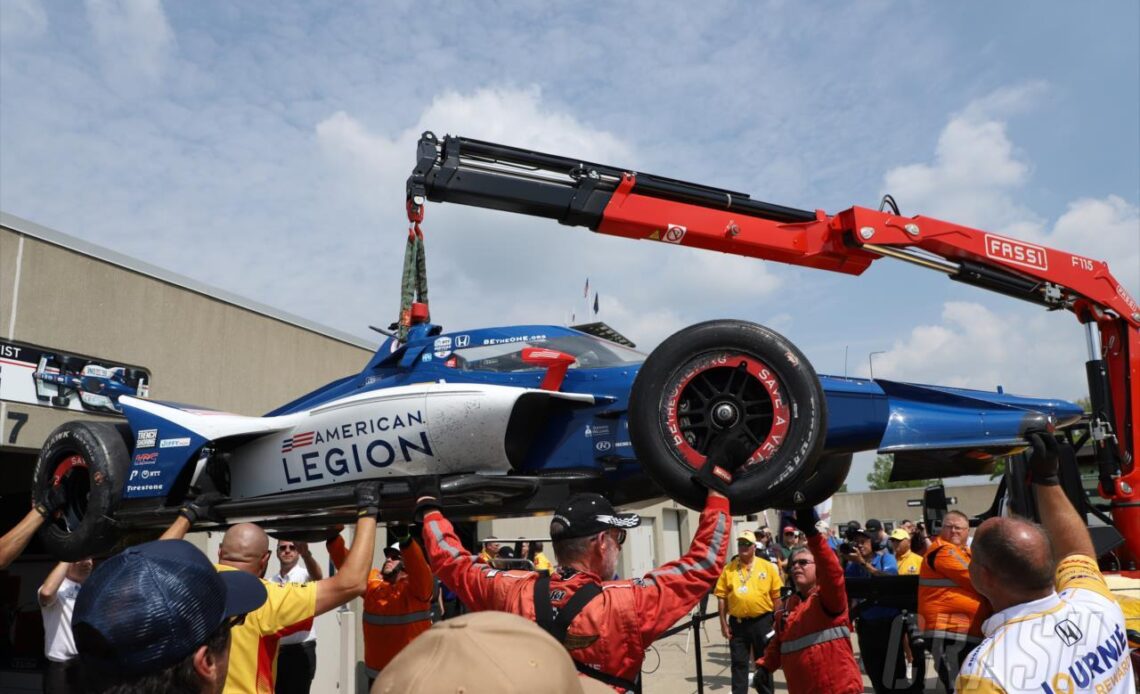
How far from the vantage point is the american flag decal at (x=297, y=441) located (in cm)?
501

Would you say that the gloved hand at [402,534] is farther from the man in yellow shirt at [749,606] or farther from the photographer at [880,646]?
the man in yellow shirt at [749,606]

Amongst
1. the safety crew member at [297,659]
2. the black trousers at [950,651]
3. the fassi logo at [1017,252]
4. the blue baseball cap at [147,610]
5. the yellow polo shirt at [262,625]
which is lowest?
the safety crew member at [297,659]

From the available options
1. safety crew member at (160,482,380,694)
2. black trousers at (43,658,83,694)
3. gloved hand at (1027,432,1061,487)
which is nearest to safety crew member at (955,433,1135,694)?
gloved hand at (1027,432,1061,487)

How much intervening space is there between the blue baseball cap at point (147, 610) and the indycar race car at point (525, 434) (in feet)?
6.99

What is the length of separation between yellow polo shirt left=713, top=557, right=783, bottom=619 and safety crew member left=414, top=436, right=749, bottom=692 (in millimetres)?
5979

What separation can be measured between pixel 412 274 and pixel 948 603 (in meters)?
4.08

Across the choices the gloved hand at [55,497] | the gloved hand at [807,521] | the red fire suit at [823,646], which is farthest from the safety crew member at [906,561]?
the gloved hand at [55,497]

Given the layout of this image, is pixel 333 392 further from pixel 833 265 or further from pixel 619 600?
pixel 833 265

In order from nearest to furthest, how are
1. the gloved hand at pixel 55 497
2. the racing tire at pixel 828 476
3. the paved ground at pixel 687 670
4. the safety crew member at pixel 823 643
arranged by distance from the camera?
the safety crew member at pixel 823 643
the racing tire at pixel 828 476
the gloved hand at pixel 55 497
the paved ground at pixel 687 670

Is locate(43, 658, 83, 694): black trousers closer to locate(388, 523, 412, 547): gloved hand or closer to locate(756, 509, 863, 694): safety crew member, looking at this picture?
locate(388, 523, 412, 547): gloved hand

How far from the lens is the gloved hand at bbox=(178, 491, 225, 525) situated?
3983 millimetres

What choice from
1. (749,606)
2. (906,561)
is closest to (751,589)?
(749,606)

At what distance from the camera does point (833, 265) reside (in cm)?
607

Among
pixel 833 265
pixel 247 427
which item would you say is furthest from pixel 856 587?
pixel 247 427
